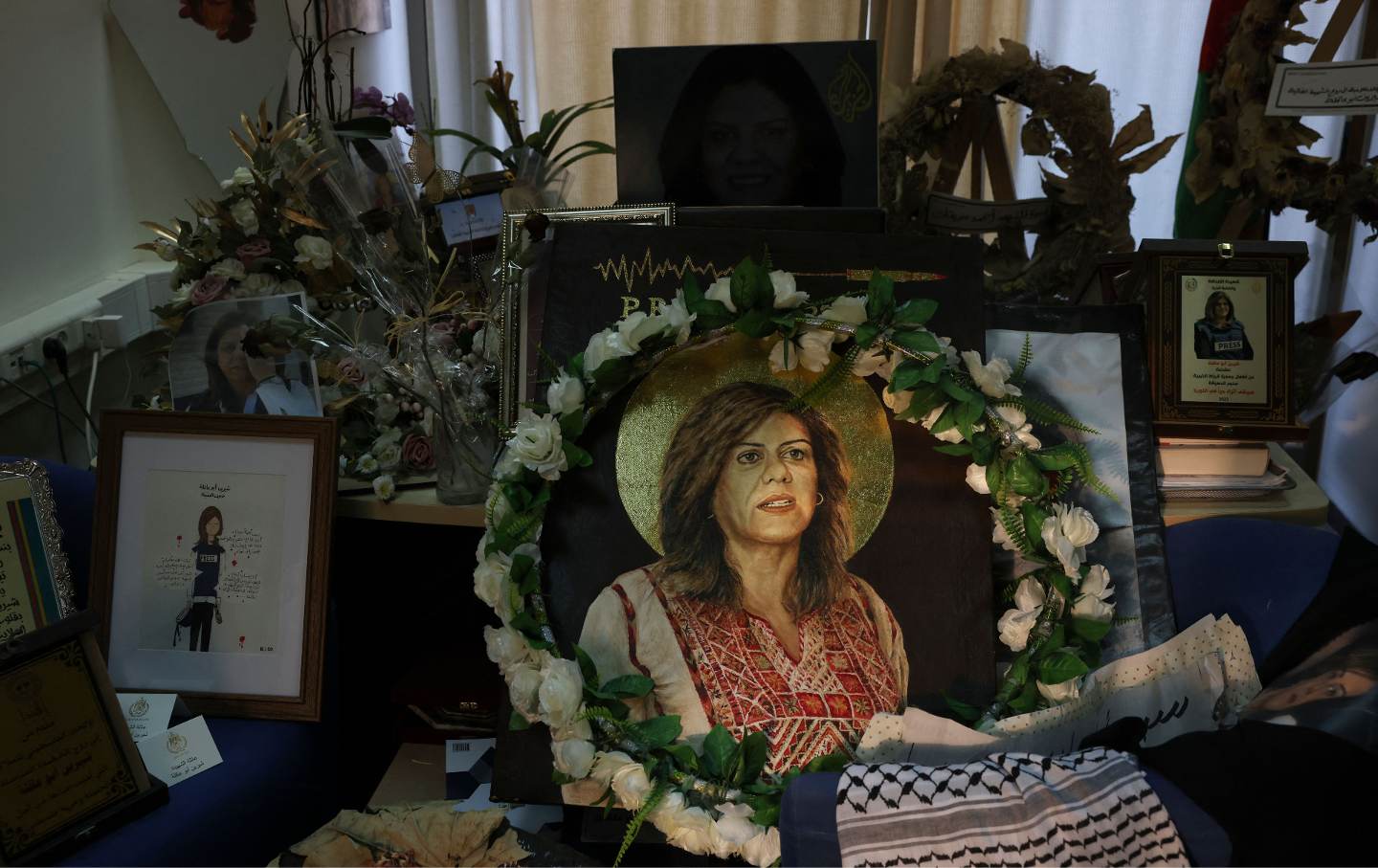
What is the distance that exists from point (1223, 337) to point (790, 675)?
0.81 meters

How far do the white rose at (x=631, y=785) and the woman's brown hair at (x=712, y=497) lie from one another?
0.22 meters

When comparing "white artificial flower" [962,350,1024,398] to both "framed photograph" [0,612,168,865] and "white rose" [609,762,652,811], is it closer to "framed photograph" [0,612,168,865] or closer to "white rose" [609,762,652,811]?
"white rose" [609,762,652,811]

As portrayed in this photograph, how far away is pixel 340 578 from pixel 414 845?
0.80m

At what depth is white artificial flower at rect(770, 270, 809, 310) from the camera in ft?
4.22

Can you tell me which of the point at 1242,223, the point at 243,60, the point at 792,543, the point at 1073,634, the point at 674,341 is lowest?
the point at 1073,634

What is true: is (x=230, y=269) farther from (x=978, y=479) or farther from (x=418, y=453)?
(x=978, y=479)

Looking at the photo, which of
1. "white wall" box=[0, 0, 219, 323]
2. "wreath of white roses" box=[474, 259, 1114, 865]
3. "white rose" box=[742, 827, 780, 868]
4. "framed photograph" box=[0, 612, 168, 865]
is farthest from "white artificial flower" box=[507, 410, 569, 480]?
"white wall" box=[0, 0, 219, 323]

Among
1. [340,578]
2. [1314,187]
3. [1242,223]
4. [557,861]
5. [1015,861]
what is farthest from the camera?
[340,578]

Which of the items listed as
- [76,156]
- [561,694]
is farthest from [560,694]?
[76,156]

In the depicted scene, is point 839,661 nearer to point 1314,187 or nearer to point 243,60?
point 1314,187

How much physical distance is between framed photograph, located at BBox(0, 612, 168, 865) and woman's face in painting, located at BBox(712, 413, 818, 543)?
0.80 m

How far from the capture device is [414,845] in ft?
4.27

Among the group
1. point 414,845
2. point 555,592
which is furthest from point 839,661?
point 414,845

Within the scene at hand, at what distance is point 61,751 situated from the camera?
129 cm
